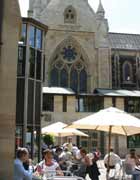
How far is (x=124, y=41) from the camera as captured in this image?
51.2m

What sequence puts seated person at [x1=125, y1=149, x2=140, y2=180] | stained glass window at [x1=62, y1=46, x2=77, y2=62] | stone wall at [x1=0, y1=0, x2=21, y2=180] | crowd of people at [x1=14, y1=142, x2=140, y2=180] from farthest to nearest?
stained glass window at [x1=62, y1=46, x2=77, y2=62] < seated person at [x1=125, y1=149, x2=140, y2=180] < crowd of people at [x1=14, y1=142, x2=140, y2=180] < stone wall at [x1=0, y1=0, x2=21, y2=180]

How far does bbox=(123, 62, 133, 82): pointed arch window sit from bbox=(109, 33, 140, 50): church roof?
2.32 metres

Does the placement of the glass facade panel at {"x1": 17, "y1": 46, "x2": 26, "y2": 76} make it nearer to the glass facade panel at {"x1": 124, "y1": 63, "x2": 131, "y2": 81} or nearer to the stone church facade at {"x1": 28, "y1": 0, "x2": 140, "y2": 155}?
the stone church facade at {"x1": 28, "y1": 0, "x2": 140, "y2": 155}

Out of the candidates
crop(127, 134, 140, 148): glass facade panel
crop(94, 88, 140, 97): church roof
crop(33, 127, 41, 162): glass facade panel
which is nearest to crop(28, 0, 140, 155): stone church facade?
crop(94, 88, 140, 97): church roof

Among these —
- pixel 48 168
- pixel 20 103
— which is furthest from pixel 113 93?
pixel 48 168

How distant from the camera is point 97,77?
43875mm

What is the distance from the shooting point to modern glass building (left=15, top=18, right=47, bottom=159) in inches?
731

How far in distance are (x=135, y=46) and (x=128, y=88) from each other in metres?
7.14

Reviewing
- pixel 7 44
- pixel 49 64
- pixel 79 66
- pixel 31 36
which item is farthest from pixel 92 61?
pixel 7 44

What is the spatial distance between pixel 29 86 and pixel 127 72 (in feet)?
97.0

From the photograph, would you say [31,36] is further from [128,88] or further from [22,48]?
[128,88]

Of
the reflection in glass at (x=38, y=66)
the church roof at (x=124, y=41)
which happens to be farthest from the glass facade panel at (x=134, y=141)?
the reflection in glass at (x=38, y=66)

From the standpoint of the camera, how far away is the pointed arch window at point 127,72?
4682cm

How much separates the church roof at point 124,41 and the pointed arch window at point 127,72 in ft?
7.60
